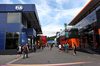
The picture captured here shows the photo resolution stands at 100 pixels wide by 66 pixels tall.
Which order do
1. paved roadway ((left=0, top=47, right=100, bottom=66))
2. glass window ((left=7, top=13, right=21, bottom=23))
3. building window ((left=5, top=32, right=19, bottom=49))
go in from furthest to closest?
glass window ((left=7, top=13, right=21, bottom=23)), building window ((left=5, top=32, right=19, bottom=49)), paved roadway ((left=0, top=47, right=100, bottom=66))

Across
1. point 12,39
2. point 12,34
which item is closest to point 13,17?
point 12,34

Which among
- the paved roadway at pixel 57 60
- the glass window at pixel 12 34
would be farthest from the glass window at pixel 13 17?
the paved roadway at pixel 57 60

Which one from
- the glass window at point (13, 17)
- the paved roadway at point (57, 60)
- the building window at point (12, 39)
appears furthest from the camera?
the glass window at point (13, 17)

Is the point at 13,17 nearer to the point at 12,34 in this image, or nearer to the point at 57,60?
the point at 12,34

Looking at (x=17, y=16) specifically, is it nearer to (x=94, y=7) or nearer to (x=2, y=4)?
(x=2, y=4)

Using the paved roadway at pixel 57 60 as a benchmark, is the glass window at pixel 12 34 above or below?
above

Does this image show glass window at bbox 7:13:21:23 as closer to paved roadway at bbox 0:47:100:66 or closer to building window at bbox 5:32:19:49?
building window at bbox 5:32:19:49

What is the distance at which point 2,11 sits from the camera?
16812mm

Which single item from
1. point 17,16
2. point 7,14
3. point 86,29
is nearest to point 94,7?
point 86,29

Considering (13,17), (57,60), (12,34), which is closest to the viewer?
(57,60)

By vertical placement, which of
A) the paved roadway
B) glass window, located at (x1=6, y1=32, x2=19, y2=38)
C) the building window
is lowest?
the paved roadway

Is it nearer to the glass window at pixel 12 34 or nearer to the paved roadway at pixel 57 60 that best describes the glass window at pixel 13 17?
the glass window at pixel 12 34

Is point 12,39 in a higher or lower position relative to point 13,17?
lower

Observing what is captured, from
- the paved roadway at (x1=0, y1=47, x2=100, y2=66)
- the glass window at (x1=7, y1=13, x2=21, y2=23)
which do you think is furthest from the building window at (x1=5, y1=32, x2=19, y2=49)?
the paved roadway at (x1=0, y1=47, x2=100, y2=66)
